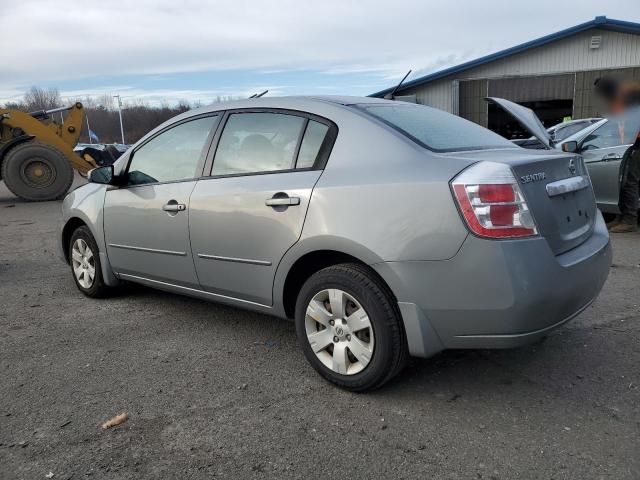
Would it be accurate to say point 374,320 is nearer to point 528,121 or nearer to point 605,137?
point 528,121

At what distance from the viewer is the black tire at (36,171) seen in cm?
1347

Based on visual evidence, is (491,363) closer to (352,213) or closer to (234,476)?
(352,213)

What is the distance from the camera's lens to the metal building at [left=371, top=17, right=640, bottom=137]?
62.6 feet

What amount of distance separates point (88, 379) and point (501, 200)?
2.57 metres

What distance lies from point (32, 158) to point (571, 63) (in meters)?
17.3

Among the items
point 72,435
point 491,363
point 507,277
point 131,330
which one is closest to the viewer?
point 507,277

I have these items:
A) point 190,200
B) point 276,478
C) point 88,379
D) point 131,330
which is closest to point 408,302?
point 276,478

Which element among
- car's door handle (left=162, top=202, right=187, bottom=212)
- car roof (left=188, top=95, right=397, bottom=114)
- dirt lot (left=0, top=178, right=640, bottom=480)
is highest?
car roof (left=188, top=95, right=397, bottom=114)

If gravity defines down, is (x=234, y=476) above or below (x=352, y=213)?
below

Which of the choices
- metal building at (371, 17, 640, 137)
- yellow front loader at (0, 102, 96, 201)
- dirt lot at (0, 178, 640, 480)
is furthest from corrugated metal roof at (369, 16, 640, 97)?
dirt lot at (0, 178, 640, 480)

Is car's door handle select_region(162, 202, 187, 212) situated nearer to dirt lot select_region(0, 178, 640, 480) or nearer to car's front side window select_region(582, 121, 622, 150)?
dirt lot select_region(0, 178, 640, 480)

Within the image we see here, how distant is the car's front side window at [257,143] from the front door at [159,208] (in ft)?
0.63

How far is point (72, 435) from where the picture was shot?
278 centimetres

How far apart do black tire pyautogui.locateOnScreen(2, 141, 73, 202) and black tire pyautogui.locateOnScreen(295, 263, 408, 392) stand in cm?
1263
